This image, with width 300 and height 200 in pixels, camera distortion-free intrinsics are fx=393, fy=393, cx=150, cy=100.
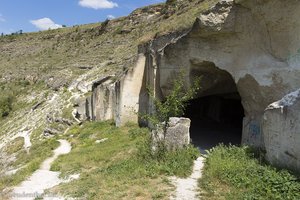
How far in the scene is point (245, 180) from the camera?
9938 millimetres

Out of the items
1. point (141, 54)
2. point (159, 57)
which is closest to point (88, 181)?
point (159, 57)

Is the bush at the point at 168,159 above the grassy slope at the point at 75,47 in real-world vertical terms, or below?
below

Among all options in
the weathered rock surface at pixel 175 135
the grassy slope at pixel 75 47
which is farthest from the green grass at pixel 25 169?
the grassy slope at pixel 75 47

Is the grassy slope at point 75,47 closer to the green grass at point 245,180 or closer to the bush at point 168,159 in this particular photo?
the bush at point 168,159

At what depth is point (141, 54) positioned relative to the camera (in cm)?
2270

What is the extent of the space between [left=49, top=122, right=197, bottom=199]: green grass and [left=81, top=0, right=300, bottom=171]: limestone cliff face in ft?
9.74

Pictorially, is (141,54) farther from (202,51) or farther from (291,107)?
(291,107)

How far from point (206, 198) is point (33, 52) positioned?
65343 millimetres

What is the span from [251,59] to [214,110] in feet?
37.5

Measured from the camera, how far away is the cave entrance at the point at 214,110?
1786cm

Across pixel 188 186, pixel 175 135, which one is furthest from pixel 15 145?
pixel 188 186

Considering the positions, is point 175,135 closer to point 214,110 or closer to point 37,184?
point 37,184

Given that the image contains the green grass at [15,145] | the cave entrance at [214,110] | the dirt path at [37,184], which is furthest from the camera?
the green grass at [15,145]

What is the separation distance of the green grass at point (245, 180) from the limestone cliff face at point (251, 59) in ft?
2.17
